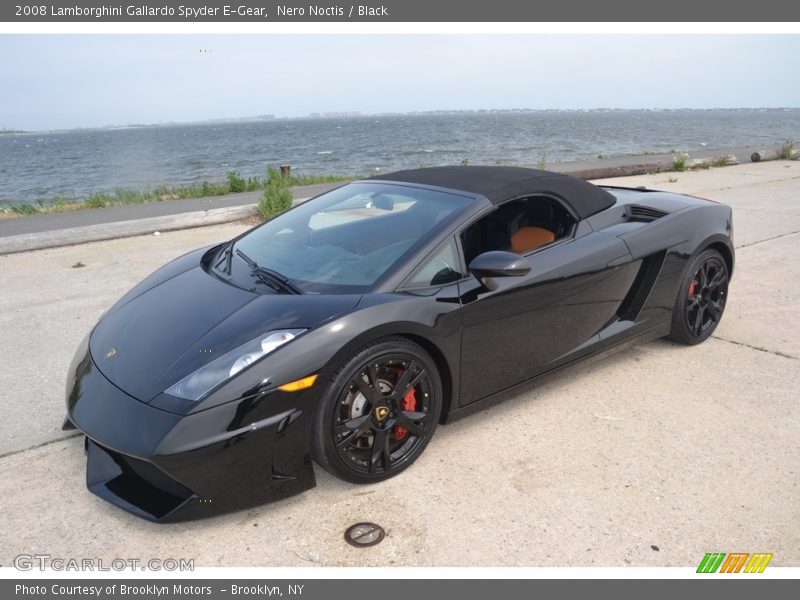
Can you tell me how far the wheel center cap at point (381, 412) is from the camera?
276 cm

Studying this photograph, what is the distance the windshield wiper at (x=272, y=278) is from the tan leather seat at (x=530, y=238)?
1260 millimetres

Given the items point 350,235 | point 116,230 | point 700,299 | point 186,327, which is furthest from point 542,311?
point 116,230

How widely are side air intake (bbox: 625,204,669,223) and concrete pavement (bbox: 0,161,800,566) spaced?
0.92m

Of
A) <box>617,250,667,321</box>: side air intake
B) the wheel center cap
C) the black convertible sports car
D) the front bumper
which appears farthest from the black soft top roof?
the front bumper

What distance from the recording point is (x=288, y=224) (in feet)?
12.3

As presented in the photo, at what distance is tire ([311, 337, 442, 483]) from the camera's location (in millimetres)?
2635

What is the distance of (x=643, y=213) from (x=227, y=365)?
279 centimetres

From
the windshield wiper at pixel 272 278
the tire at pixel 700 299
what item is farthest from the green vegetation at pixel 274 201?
the tire at pixel 700 299

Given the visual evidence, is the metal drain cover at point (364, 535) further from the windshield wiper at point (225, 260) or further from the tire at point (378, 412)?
the windshield wiper at point (225, 260)

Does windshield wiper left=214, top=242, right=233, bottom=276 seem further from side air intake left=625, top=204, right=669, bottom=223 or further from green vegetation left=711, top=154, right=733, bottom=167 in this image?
green vegetation left=711, top=154, right=733, bottom=167

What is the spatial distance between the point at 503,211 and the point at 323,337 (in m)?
1.35

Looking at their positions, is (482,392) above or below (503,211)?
below

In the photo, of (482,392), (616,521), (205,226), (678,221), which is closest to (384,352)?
(482,392)
